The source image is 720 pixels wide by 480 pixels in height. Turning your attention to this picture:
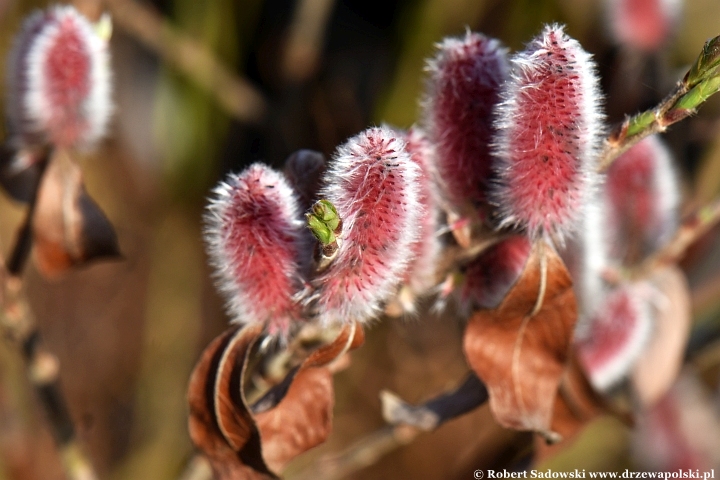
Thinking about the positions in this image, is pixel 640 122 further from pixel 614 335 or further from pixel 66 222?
pixel 66 222

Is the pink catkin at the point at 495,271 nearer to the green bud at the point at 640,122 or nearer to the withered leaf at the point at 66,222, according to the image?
the green bud at the point at 640,122

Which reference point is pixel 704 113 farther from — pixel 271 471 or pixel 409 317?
pixel 271 471

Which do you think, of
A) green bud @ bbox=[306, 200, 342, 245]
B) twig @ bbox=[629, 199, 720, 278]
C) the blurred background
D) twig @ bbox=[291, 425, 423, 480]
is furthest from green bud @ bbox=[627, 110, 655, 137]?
the blurred background

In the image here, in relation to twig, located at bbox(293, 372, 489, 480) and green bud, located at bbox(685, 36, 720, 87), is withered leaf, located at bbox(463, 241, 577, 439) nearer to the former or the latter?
twig, located at bbox(293, 372, 489, 480)

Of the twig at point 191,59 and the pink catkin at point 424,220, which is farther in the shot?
the twig at point 191,59

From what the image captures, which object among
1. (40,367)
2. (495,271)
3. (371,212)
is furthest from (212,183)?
(371,212)

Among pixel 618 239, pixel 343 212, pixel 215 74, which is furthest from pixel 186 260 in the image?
pixel 343 212

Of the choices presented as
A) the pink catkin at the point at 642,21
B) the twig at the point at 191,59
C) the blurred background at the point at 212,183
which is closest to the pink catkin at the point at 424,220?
the pink catkin at the point at 642,21
